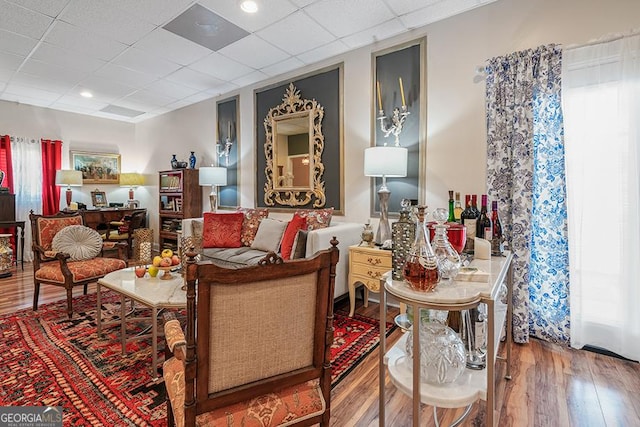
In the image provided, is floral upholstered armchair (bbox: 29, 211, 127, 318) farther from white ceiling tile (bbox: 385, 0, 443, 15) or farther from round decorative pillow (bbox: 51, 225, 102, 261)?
white ceiling tile (bbox: 385, 0, 443, 15)

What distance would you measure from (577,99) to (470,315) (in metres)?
2.03

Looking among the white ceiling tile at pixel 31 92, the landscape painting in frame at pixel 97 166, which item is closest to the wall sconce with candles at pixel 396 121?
the white ceiling tile at pixel 31 92

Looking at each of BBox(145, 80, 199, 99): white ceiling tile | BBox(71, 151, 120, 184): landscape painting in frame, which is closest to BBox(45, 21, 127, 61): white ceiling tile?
BBox(145, 80, 199, 99): white ceiling tile

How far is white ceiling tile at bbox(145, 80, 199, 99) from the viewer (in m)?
4.68

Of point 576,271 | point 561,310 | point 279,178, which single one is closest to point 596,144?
point 576,271

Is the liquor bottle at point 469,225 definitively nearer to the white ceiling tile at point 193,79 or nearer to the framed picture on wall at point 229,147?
the framed picture on wall at point 229,147

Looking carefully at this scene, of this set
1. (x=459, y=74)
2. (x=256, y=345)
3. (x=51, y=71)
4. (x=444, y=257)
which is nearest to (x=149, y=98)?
(x=51, y=71)

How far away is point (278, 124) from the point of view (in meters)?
4.36

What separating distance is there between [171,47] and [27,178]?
4.20 metres

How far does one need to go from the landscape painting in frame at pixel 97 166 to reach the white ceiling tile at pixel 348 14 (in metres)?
5.60

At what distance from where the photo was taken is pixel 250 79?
449 cm

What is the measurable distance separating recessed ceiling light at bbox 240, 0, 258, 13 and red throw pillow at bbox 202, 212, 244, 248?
231cm

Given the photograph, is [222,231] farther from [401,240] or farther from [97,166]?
[97,166]

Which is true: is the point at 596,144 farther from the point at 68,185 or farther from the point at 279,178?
the point at 68,185
